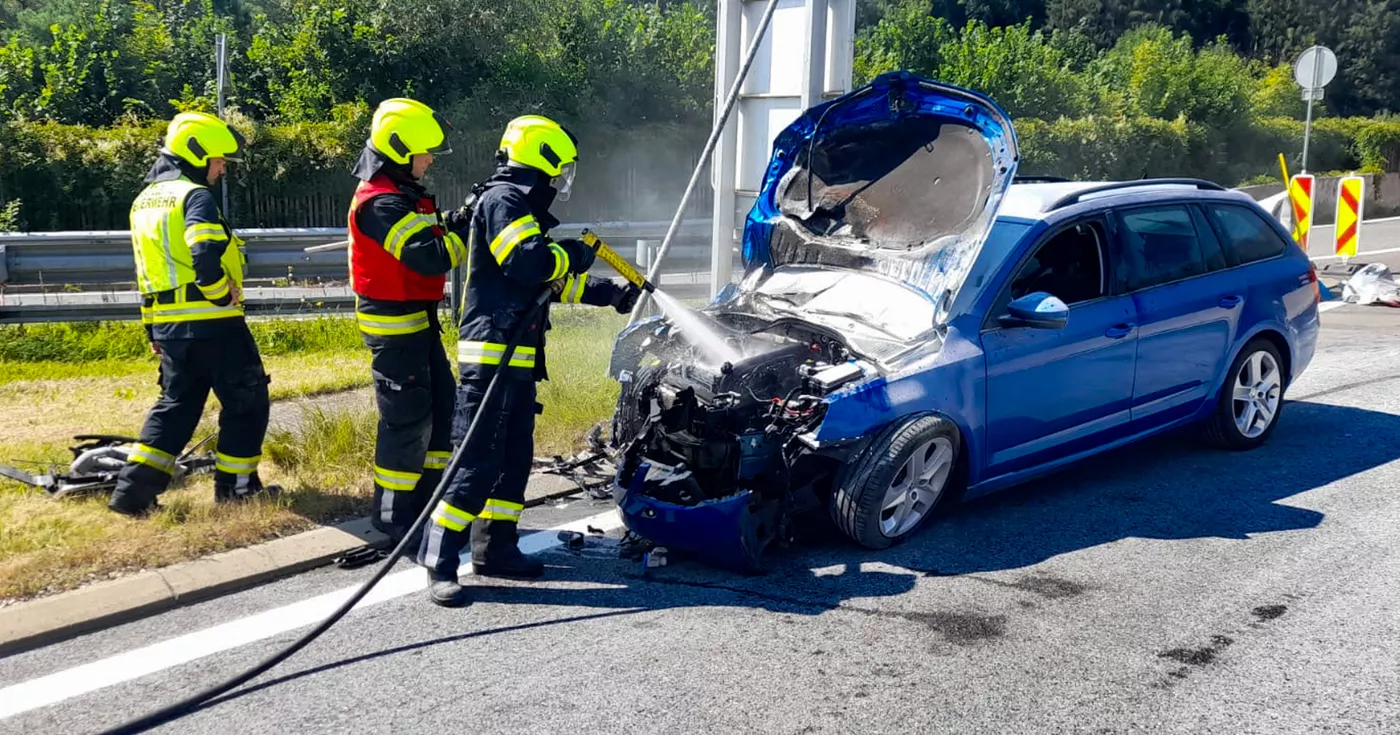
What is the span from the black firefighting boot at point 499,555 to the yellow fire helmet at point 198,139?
2292 millimetres

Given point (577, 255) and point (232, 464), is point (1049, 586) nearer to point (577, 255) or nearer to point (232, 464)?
point (577, 255)

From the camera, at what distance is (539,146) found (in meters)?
4.68

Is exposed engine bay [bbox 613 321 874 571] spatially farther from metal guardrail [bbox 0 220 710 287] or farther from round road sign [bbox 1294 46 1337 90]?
round road sign [bbox 1294 46 1337 90]

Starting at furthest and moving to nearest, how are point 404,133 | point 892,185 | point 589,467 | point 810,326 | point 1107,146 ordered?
point 1107,146
point 589,467
point 892,185
point 810,326
point 404,133

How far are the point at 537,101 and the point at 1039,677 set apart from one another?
17.1m

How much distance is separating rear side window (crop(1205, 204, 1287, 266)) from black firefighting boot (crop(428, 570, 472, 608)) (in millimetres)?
4596

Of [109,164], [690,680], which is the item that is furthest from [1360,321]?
[109,164]

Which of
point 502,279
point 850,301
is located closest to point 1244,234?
point 850,301

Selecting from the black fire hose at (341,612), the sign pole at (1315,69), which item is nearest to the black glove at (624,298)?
the black fire hose at (341,612)

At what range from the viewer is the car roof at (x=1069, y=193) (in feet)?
18.7

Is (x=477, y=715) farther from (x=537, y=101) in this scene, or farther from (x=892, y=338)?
(x=537, y=101)

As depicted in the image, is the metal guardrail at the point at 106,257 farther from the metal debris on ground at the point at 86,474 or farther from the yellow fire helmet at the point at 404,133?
the yellow fire helmet at the point at 404,133

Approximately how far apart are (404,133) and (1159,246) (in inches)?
154

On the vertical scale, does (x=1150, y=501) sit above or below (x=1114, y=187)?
below
